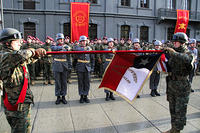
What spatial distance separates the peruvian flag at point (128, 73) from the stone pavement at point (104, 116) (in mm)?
1085

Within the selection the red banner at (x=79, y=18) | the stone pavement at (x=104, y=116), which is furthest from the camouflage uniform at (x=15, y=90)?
the red banner at (x=79, y=18)

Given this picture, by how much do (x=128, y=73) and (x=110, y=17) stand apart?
16.1 meters

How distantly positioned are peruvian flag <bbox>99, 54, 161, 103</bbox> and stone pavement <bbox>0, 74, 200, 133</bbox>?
1.09 metres

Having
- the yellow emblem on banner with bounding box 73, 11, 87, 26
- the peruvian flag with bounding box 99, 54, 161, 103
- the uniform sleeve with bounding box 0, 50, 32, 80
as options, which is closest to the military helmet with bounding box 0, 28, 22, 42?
the uniform sleeve with bounding box 0, 50, 32, 80

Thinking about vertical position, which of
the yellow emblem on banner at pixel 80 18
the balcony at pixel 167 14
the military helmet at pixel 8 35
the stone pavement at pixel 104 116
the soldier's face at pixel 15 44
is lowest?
the stone pavement at pixel 104 116

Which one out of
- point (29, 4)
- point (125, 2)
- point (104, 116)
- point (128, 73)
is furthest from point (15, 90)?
point (125, 2)

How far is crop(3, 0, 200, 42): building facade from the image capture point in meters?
16.7

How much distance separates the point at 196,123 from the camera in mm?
4191

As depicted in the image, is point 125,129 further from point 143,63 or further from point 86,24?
point 86,24

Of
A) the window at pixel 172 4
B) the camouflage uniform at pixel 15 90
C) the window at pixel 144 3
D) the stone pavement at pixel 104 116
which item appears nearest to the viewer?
the camouflage uniform at pixel 15 90

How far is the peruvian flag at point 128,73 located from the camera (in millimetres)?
3270

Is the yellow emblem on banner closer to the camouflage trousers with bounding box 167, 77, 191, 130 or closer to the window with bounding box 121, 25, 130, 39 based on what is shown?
the window with bounding box 121, 25, 130, 39

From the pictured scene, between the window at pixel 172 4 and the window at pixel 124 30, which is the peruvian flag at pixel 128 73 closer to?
the window at pixel 124 30

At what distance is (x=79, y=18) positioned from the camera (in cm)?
1647
